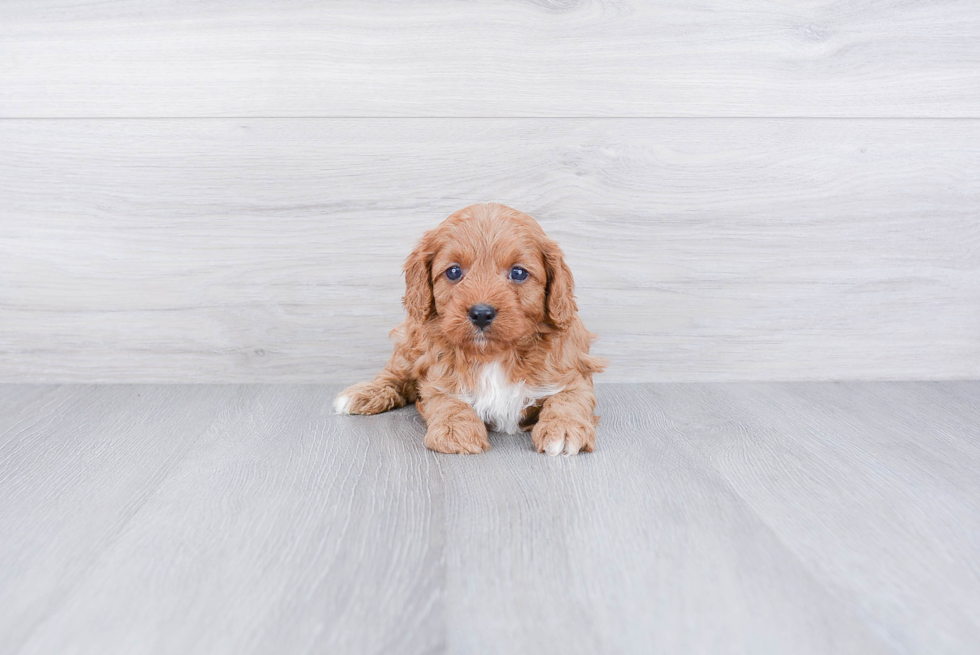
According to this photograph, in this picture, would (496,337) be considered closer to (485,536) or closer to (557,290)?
(557,290)

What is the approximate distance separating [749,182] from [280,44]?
1.58 meters

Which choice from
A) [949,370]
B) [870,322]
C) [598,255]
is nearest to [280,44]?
[598,255]

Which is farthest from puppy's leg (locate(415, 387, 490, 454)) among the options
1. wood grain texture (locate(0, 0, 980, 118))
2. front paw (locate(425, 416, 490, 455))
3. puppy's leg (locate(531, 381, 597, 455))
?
wood grain texture (locate(0, 0, 980, 118))

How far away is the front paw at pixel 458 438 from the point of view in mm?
1683

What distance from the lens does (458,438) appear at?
5.55ft

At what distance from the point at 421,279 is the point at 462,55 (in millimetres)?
892

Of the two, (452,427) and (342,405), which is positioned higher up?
(452,427)

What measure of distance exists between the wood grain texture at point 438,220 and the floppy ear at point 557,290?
1.86 ft

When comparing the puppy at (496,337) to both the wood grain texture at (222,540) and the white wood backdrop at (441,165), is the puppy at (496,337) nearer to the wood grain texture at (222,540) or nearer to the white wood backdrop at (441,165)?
the wood grain texture at (222,540)

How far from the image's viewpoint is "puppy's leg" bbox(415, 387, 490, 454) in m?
1.69

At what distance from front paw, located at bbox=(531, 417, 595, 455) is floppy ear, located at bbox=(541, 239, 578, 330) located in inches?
9.7

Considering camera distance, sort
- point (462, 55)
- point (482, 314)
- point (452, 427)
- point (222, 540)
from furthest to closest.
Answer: point (462, 55) → point (452, 427) → point (482, 314) → point (222, 540)

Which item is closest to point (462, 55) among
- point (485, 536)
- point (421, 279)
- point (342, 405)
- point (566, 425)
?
point (421, 279)

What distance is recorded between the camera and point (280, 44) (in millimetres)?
2227
